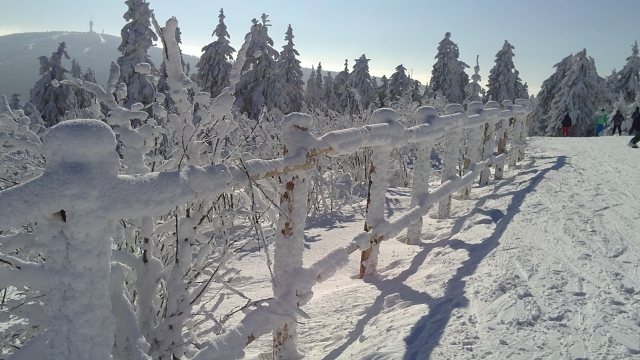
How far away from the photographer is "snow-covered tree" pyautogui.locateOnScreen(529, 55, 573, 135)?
3183cm

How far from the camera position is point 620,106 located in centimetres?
2712

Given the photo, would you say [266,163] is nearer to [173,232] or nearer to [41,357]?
[173,232]

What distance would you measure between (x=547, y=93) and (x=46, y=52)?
144m

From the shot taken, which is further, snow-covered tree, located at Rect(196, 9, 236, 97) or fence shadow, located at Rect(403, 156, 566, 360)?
snow-covered tree, located at Rect(196, 9, 236, 97)

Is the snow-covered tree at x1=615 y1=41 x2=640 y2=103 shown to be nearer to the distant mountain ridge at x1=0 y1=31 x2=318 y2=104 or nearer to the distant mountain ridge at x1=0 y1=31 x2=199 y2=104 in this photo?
the distant mountain ridge at x1=0 y1=31 x2=318 y2=104

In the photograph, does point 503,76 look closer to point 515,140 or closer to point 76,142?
point 515,140

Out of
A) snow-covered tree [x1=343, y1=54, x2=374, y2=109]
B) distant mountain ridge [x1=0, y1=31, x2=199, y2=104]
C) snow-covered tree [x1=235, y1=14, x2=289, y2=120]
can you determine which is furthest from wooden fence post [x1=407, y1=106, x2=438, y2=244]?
distant mountain ridge [x1=0, y1=31, x2=199, y2=104]

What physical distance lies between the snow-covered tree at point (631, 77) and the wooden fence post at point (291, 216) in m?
40.6

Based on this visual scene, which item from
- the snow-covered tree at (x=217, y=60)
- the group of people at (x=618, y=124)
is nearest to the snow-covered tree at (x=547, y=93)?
the group of people at (x=618, y=124)

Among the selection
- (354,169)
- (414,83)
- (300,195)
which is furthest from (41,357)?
(414,83)

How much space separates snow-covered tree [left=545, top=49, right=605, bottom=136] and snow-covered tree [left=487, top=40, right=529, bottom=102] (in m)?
4.78

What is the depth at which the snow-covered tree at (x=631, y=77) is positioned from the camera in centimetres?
3216

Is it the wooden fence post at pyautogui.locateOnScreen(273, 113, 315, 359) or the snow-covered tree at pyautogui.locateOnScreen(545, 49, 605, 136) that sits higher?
the snow-covered tree at pyautogui.locateOnScreen(545, 49, 605, 136)

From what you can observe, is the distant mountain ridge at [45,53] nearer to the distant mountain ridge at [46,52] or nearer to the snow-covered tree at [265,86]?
the distant mountain ridge at [46,52]
